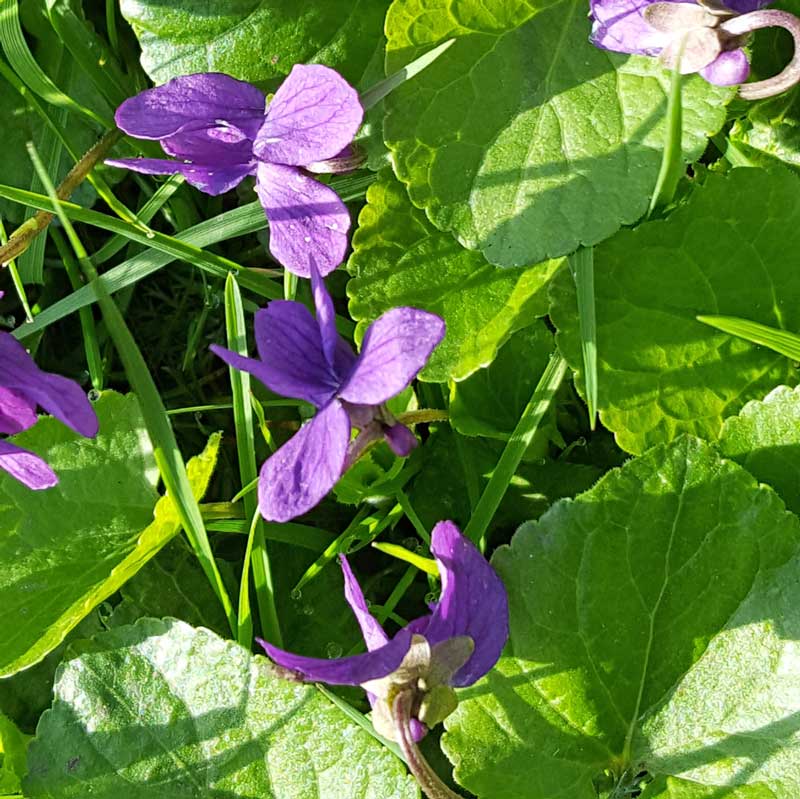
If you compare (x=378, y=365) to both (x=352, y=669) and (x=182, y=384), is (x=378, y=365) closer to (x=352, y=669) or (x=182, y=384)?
(x=352, y=669)

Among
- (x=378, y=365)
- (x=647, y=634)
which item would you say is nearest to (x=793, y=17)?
(x=378, y=365)

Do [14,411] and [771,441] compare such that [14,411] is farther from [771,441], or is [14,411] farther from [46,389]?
[771,441]

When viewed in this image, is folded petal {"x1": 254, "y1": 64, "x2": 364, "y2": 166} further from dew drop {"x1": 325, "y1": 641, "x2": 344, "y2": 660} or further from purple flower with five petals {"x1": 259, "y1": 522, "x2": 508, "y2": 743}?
dew drop {"x1": 325, "y1": 641, "x2": 344, "y2": 660}

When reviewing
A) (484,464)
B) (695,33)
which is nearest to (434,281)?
(484,464)

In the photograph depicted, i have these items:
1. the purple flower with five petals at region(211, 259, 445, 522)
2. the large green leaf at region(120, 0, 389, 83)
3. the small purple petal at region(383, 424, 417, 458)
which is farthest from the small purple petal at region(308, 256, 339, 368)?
the large green leaf at region(120, 0, 389, 83)

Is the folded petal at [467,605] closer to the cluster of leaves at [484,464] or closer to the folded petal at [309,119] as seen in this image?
the cluster of leaves at [484,464]

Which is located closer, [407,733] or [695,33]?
[407,733]
